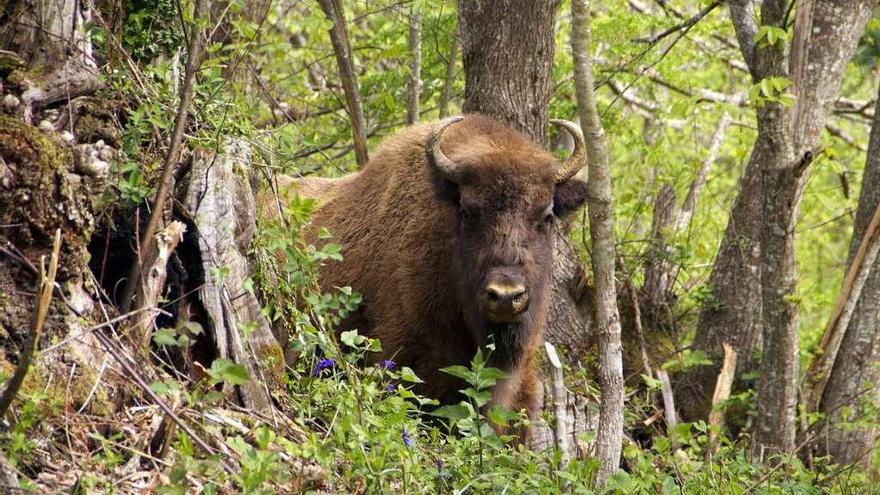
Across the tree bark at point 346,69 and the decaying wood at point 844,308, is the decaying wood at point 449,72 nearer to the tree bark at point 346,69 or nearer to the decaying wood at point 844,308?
→ the tree bark at point 346,69

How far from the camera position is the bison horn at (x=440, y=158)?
7809 mm

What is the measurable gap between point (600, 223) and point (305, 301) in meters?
1.76

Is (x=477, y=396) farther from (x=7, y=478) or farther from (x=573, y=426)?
(x=573, y=426)

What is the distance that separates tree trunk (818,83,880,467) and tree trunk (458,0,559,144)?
9.00ft

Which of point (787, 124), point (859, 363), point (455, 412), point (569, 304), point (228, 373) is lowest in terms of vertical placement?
point (859, 363)

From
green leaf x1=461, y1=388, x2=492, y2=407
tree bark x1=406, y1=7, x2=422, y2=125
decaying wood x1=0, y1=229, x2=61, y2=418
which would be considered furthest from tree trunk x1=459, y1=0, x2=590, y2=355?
decaying wood x1=0, y1=229, x2=61, y2=418

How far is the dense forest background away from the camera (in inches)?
173

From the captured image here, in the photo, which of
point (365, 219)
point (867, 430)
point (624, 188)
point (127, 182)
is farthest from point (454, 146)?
point (624, 188)

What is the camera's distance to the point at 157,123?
5465mm

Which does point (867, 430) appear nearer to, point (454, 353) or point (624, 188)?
point (454, 353)

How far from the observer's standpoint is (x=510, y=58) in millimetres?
8484

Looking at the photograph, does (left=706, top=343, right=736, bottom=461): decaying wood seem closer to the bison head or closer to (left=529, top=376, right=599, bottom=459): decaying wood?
(left=529, top=376, right=599, bottom=459): decaying wood

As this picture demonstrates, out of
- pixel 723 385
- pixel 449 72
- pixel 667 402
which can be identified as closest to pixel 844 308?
pixel 723 385

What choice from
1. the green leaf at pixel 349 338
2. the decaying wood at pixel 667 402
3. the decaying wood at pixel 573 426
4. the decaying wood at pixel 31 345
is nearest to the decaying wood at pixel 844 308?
the decaying wood at pixel 667 402
